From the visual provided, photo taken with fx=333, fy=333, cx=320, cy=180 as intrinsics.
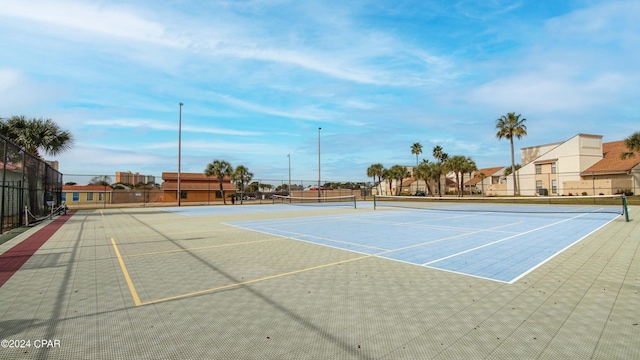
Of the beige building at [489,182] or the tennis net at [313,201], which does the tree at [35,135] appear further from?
the beige building at [489,182]

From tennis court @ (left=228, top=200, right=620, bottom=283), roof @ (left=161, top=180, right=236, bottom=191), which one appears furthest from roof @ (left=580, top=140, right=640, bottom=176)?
roof @ (left=161, top=180, right=236, bottom=191)

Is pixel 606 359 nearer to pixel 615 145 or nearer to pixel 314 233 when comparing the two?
pixel 314 233

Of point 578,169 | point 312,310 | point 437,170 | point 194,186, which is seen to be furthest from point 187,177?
point 578,169

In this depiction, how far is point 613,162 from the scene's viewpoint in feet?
165

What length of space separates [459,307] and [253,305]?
9.91 feet

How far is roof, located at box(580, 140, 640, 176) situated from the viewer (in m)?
46.9

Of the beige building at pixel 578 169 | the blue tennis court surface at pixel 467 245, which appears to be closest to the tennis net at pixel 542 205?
the beige building at pixel 578 169

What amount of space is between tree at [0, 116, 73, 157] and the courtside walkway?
21926mm

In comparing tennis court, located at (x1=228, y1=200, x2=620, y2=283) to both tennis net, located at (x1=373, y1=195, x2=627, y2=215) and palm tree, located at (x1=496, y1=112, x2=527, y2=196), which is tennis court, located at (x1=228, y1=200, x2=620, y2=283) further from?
palm tree, located at (x1=496, y1=112, x2=527, y2=196)

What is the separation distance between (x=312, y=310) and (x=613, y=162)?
64.0 metres

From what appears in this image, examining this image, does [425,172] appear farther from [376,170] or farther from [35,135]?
[35,135]

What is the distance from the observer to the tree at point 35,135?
2400 cm

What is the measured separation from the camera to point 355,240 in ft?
37.6

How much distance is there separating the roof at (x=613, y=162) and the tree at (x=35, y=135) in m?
64.1
